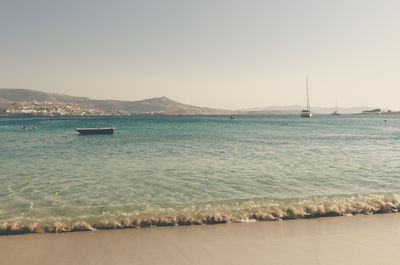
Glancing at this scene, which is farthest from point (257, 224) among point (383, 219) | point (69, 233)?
point (69, 233)

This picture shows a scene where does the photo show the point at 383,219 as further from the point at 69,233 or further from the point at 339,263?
the point at 69,233

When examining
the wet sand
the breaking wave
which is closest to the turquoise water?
the breaking wave

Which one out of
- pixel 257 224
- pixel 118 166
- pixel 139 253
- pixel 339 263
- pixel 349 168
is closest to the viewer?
pixel 339 263

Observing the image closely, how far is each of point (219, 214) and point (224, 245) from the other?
182 cm

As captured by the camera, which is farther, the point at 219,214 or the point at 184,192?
the point at 184,192

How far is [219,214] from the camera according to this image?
25.9 ft

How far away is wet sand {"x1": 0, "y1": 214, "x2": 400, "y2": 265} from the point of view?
17.8 feet

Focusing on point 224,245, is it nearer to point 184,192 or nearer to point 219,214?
point 219,214

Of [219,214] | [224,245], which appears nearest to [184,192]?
[219,214]

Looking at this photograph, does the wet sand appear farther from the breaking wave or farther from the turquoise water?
the turquoise water

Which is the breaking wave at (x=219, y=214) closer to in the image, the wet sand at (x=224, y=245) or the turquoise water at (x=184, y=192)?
the turquoise water at (x=184, y=192)

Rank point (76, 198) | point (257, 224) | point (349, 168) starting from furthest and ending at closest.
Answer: point (349, 168)
point (76, 198)
point (257, 224)

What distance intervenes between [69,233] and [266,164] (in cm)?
1249

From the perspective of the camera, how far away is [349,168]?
15273mm
